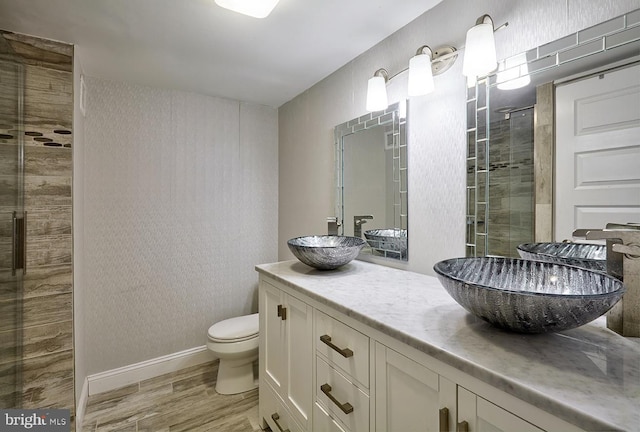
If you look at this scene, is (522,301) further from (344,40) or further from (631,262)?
(344,40)

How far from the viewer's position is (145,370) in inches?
90.8

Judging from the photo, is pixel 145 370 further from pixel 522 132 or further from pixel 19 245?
pixel 522 132

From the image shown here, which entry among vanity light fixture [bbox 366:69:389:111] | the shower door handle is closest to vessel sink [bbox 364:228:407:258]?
vanity light fixture [bbox 366:69:389:111]

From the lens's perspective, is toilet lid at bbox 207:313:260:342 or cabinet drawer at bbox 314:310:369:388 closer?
cabinet drawer at bbox 314:310:369:388

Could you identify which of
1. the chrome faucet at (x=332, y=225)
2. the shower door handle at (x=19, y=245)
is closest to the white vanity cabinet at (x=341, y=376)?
the chrome faucet at (x=332, y=225)

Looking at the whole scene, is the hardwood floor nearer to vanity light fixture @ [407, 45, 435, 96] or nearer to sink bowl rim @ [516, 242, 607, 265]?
sink bowl rim @ [516, 242, 607, 265]

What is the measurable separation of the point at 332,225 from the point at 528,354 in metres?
1.53

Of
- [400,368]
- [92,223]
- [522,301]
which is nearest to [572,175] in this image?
[522,301]

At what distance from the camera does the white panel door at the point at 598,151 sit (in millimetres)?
925

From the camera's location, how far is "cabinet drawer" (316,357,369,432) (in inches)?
40.5

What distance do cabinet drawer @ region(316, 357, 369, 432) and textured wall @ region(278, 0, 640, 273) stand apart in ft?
2.34

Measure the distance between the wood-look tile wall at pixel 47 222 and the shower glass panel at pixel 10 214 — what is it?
2cm

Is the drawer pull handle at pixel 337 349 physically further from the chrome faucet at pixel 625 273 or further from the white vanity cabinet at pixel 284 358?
the chrome faucet at pixel 625 273

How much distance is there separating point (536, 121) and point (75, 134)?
2.33m
